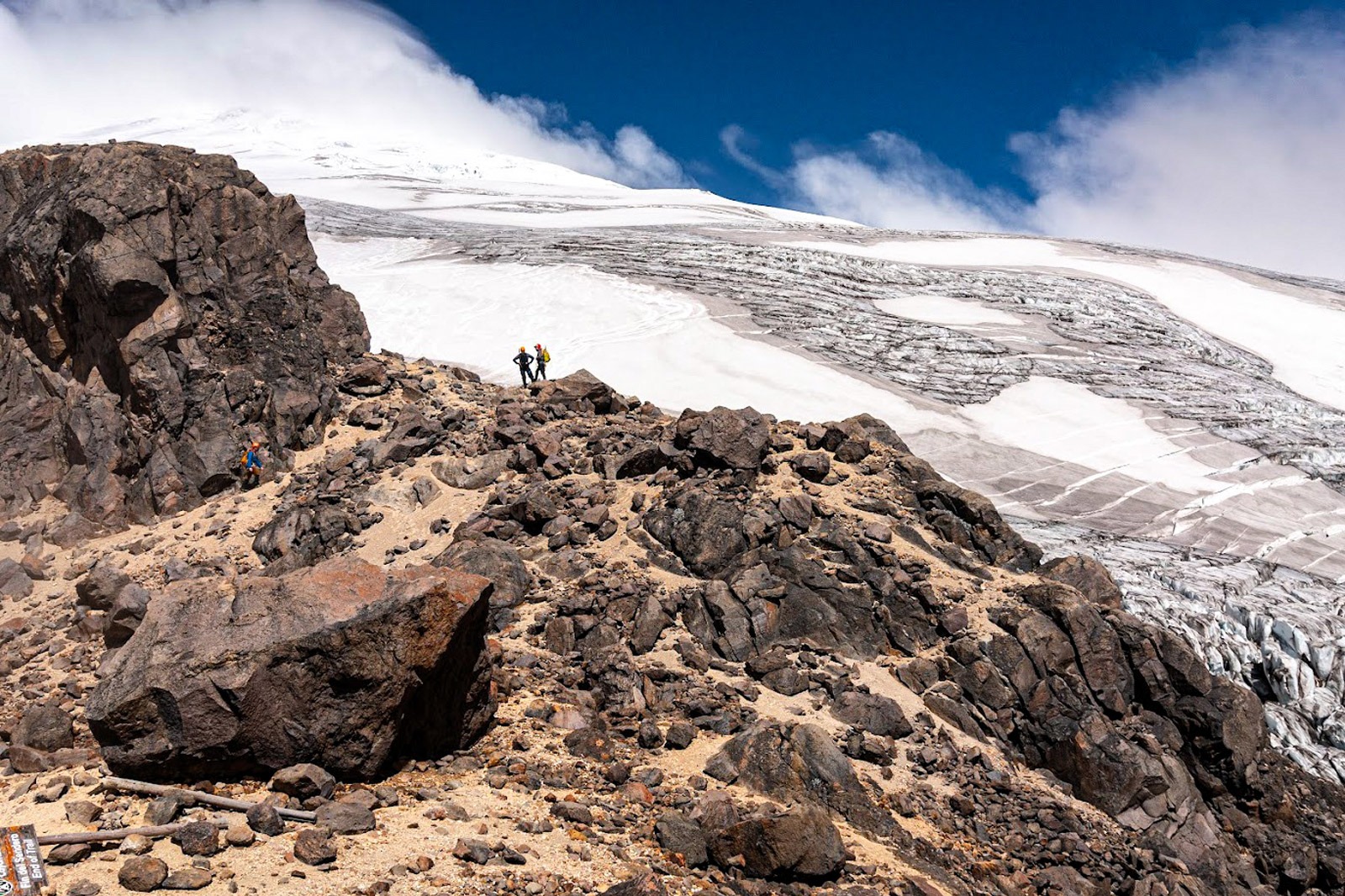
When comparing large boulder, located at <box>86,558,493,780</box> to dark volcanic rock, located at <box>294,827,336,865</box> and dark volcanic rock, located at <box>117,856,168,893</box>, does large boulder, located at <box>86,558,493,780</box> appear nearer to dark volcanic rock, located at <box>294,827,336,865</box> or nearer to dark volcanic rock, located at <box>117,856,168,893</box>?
dark volcanic rock, located at <box>294,827,336,865</box>

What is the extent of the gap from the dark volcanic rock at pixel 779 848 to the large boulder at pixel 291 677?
110 inches

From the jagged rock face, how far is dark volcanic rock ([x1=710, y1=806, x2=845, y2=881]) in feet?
37.7

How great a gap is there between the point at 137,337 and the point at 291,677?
10260 millimetres

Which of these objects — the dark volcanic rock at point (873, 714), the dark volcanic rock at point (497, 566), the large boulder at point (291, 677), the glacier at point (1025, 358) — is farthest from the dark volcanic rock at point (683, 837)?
the glacier at point (1025, 358)

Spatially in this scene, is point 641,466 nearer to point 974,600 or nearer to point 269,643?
point 974,600

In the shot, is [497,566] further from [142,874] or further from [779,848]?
[142,874]

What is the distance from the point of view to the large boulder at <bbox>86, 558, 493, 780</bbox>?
6320 mm

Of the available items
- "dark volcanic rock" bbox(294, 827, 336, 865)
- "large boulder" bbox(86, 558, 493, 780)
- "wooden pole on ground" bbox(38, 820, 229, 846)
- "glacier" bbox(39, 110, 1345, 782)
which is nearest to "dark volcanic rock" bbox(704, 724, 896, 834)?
"large boulder" bbox(86, 558, 493, 780)

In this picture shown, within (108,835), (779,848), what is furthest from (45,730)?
(779,848)

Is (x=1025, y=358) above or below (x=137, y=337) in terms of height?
above

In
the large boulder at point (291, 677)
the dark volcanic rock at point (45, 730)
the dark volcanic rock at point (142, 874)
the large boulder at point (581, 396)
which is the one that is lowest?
the dark volcanic rock at point (45, 730)

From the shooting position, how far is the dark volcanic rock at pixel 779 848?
21.6ft

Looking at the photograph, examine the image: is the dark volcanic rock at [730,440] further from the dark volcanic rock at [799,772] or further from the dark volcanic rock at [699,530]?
the dark volcanic rock at [799,772]

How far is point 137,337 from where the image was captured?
45.9ft
